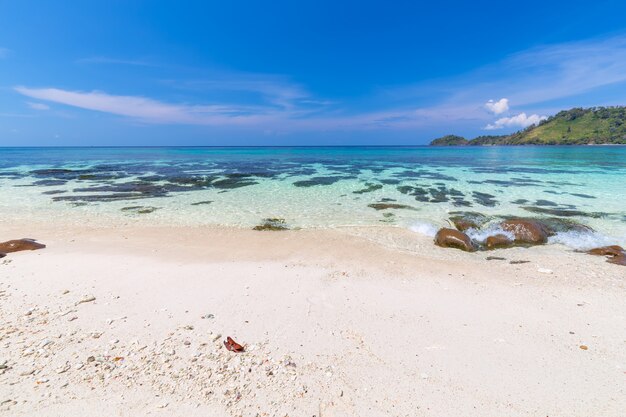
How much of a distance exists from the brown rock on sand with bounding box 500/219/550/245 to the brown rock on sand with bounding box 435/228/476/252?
2.13m

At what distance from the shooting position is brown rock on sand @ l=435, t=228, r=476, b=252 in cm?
1038

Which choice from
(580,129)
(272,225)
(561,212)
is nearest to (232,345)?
(272,225)

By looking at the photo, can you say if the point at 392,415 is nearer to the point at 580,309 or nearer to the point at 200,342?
the point at 200,342

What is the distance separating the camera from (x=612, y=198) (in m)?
18.7

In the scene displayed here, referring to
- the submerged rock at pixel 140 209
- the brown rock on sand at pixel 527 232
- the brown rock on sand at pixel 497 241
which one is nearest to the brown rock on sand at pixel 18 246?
the submerged rock at pixel 140 209

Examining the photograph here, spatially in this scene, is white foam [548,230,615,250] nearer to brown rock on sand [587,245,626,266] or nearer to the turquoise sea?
the turquoise sea

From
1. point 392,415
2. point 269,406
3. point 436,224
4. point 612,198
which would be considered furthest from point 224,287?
point 612,198

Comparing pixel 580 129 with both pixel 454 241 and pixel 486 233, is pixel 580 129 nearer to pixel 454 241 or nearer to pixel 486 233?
pixel 486 233

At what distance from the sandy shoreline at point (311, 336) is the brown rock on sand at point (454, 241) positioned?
1.20 m

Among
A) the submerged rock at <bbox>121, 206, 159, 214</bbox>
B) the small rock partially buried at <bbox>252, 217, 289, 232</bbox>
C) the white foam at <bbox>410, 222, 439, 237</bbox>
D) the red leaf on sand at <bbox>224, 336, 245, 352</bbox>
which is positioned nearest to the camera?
the red leaf on sand at <bbox>224, 336, 245, 352</bbox>

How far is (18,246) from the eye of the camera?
9.66 meters

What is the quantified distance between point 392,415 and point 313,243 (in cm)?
769

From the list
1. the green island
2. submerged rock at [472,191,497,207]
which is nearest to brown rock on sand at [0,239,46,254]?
submerged rock at [472,191,497,207]

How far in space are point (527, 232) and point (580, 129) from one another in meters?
188
